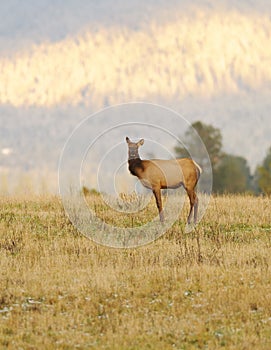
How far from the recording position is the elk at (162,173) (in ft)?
67.2

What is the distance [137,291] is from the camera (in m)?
13.7

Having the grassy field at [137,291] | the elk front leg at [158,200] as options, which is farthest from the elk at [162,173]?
the grassy field at [137,291]

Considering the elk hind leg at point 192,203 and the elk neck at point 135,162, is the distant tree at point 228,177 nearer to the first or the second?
the elk hind leg at point 192,203

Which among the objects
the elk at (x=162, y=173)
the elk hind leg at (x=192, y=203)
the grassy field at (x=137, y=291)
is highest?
the elk at (x=162, y=173)

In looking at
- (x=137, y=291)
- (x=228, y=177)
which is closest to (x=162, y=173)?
(x=137, y=291)

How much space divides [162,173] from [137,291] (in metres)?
7.30

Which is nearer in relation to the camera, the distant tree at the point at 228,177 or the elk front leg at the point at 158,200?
the elk front leg at the point at 158,200

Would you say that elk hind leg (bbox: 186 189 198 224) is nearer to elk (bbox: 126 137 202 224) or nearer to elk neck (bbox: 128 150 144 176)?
elk (bbox: 126 137 202 224)

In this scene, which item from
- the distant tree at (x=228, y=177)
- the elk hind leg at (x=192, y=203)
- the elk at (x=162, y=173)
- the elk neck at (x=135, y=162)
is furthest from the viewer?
the distant tree at (x=228, y=177)

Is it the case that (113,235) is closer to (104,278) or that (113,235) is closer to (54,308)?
(104,278)

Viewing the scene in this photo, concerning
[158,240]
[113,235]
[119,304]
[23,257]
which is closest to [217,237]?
[158,240]

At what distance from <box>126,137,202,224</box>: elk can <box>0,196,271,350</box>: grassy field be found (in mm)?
1276

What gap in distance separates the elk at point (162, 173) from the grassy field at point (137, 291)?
4.19 ft

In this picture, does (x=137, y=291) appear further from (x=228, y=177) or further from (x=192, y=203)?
(x=228, y=177)
